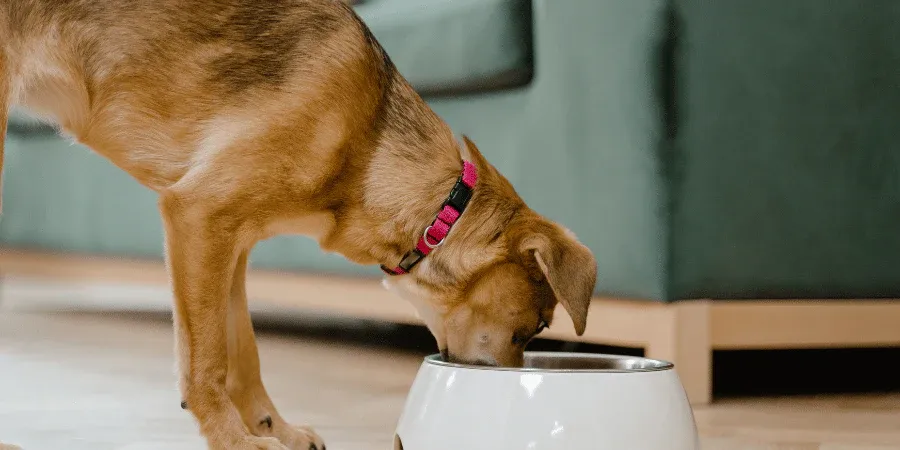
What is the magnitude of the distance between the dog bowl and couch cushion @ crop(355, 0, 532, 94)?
129cm

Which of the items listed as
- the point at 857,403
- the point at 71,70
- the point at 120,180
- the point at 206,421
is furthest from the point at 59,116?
the point at 120,180

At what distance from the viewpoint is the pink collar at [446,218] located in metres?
1.97

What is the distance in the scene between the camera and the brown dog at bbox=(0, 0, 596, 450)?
183cm

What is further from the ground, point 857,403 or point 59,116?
point 59,116

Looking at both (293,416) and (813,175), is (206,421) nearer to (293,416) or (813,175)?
(293,416)

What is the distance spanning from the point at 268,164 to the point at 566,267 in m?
0.52

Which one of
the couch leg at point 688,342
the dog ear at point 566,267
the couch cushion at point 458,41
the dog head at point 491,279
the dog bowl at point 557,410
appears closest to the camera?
the dog bowl at point 557,410

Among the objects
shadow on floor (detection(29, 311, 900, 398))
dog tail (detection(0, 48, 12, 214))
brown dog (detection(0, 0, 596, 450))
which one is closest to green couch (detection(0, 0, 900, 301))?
shadow on floor (detection(29, 311, 900, 398))

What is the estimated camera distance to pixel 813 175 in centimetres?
247

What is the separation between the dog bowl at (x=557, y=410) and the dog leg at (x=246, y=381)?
1.78ft

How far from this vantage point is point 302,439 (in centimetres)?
195

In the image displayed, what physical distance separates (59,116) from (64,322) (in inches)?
103

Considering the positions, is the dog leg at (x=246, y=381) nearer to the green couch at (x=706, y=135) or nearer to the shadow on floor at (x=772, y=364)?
the green couch at (x=706, y=135)

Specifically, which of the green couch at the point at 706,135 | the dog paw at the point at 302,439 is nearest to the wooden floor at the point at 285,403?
the dog paw at the point at 302,439
